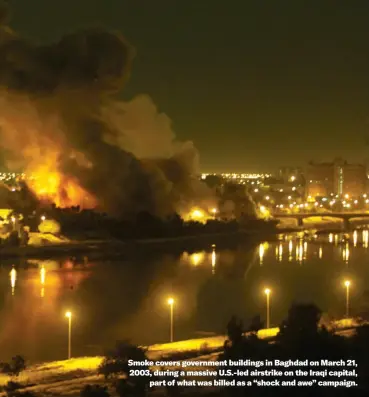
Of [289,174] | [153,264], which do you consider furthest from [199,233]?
[289,174]

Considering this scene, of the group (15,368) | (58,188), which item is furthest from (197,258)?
(15,368)

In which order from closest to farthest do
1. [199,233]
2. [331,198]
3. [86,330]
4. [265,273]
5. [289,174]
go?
[86,330] < [265,273] < [199,233] < [331,198] < [289,174]

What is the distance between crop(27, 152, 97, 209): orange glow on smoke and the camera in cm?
2739

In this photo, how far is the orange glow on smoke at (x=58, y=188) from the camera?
Result: 27391mm

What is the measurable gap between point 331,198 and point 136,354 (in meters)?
43.0

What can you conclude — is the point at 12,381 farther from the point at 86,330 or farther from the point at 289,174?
the point at 289,174

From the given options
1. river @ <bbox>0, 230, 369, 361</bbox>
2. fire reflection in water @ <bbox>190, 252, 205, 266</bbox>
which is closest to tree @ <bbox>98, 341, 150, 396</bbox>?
river @ <bbox>0, 230, 369, 361</bbox>

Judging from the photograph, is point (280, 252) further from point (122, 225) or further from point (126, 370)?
point (126, 370)

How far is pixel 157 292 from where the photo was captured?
15570 millimetres

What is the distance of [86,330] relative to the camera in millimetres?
11188

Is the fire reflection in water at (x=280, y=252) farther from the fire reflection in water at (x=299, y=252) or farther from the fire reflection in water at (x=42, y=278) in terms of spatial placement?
the fire reflection in water at (x=42, y=278)

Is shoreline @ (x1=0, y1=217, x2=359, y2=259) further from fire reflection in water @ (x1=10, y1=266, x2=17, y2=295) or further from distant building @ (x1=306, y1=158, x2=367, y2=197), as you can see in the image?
distant building @ (x1=306, y1=158, x2=367, y2=197)

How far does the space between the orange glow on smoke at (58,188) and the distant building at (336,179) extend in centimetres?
2728

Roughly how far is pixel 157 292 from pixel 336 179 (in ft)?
123
